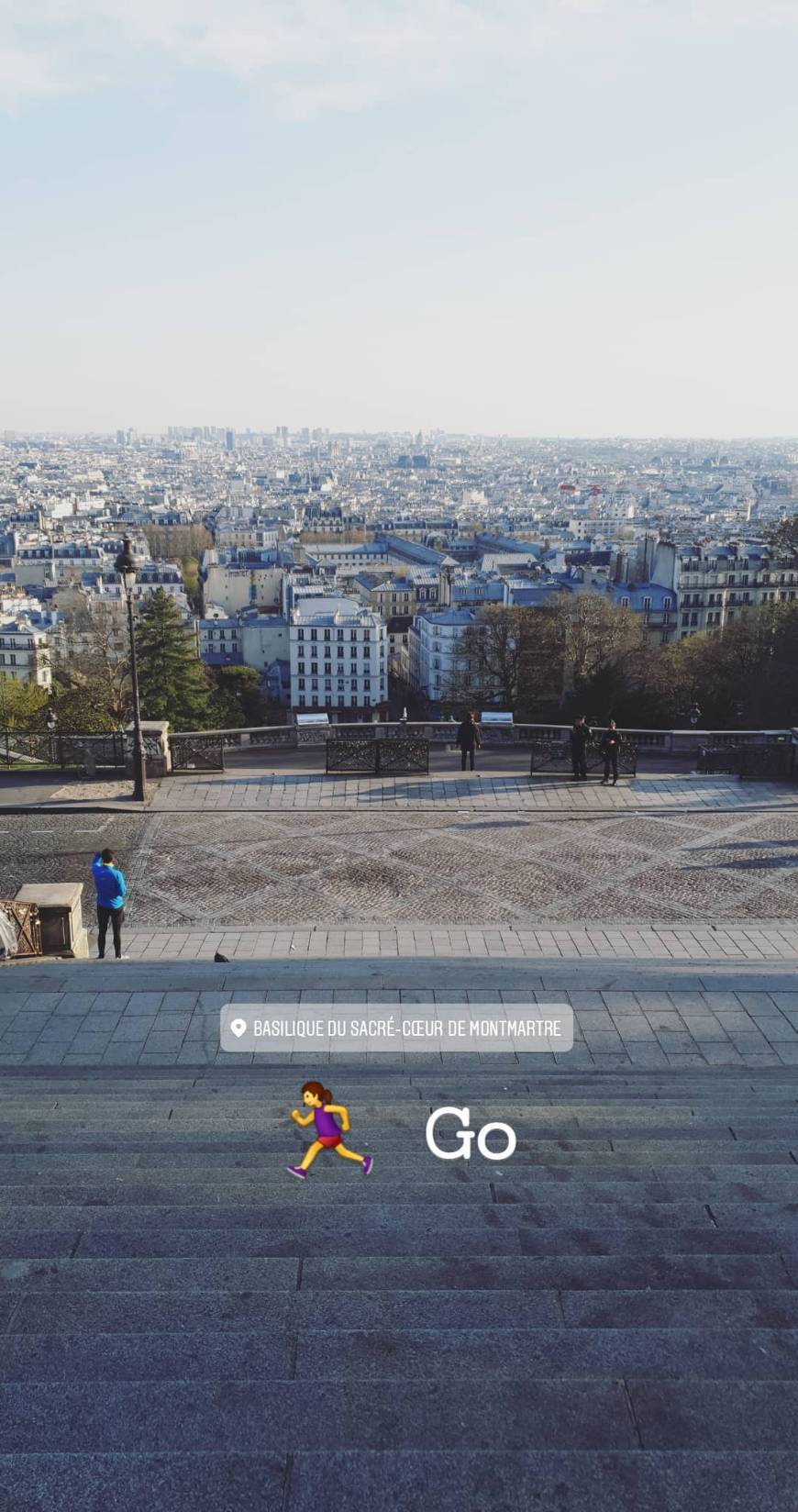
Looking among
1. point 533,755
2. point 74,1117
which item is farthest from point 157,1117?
point 533,755

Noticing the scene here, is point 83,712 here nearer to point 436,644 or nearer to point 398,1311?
point 398,1311

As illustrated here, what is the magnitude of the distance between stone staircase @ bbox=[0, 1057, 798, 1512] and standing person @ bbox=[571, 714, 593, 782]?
12970 mm

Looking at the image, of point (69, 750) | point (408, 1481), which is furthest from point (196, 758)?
point (408, 1481)

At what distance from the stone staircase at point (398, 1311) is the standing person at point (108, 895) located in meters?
4.07

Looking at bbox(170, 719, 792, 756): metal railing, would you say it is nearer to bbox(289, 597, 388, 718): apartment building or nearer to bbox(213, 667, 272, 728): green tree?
bbox(213, 667, 272, 728): green tree

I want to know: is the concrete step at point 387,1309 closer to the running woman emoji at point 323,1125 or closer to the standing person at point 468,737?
the running woman emoji at point 323,1125

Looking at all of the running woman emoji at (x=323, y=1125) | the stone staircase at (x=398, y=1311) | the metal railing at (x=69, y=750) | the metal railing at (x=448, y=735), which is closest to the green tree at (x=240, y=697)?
the metal railing at (x=448, y=735)

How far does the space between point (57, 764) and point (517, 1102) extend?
15.4m

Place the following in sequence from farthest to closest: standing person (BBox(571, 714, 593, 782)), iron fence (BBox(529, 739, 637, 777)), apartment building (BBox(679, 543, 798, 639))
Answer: apartment building (BBox(679, 543, 798, 639)), iron fence (BBox(529, 739, 637, 777)), standing person (BBox(571, 714, 593, 782))

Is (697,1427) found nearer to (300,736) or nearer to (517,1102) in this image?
(517,1102)

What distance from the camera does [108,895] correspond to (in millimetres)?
12203

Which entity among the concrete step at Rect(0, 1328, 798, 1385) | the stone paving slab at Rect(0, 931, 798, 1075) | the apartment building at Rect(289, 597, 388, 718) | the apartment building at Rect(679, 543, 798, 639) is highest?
the concrete step at Rect(0, 1328, 798, 1385)

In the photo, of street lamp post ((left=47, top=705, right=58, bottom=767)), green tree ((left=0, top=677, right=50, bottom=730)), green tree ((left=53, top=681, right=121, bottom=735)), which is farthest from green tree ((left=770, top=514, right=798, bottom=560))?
street lamp post ((left=47, top=705, right=58, bottom=767))

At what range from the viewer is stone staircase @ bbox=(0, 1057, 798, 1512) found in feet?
14.7
